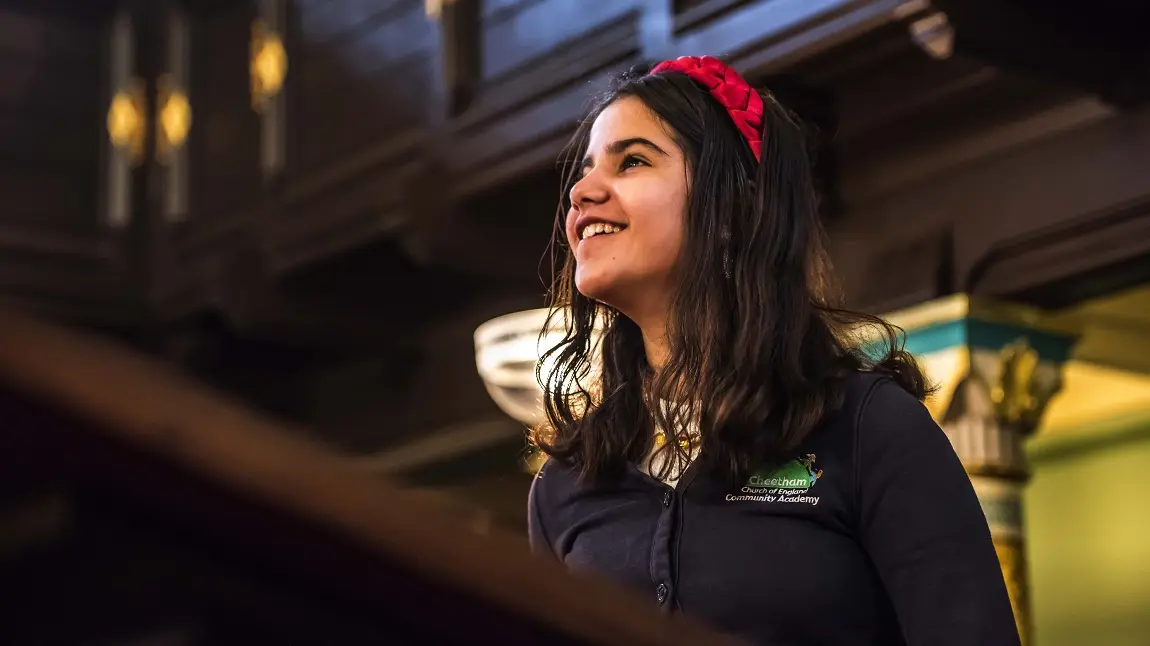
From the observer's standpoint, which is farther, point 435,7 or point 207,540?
point 435,7

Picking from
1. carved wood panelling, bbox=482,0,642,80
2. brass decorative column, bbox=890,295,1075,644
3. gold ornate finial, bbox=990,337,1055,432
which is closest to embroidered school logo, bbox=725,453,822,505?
brass decorative column, bbox=890,295,1075,644

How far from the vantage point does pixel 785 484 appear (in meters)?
1.80

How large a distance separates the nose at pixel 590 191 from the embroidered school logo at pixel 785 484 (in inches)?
16.7

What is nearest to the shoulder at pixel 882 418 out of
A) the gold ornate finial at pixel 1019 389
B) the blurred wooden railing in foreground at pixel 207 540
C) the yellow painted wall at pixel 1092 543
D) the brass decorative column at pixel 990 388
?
the blurred wooden railing in foreground at pixel 207 540

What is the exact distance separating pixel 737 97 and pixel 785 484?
54 centimetres

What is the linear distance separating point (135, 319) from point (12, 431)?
6788 millimetres

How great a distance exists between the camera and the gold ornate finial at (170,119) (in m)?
7.09

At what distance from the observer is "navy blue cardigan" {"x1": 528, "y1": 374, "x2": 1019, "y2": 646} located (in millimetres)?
1663

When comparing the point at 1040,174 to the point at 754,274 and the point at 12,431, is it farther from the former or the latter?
the point at 12,431

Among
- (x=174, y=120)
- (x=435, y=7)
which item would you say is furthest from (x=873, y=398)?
(x=174, y=120)

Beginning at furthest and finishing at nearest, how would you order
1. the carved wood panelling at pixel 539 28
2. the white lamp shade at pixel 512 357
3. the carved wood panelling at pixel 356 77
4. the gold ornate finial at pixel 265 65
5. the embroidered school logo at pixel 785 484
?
the gold ornate finial at pixel 265 65, the carved wood panelling at pixel 356 77, the carved wood panelling at pixel 539 28, the white lamp shade at pixel 512 357, the embroidered school logo at pixel 785 484

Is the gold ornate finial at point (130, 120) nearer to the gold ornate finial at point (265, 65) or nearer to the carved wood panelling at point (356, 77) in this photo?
the gold ornate finial at point (265, 65)

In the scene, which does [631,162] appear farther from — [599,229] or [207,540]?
[207,540]

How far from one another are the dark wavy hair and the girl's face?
0.02 meters
